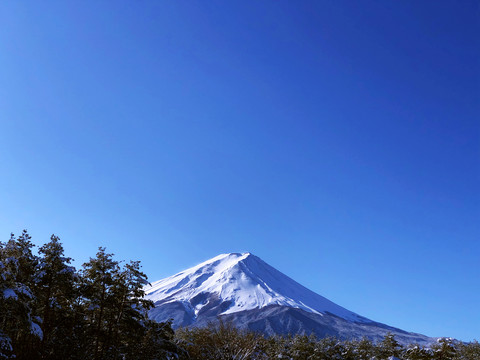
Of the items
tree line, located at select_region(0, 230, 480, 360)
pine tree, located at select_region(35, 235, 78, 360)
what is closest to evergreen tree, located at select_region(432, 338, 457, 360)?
tree line, located at select_region(0, 230, 480, 360)

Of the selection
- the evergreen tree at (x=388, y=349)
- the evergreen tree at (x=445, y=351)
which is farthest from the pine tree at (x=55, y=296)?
the evergreen tree at (x=388, y=349)

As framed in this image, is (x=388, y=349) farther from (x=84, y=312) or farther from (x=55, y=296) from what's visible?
(x=55, y=296)

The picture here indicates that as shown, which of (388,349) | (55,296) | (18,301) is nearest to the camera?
(18,301)

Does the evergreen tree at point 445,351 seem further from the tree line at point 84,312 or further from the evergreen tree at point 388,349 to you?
the tree line at point 84,312

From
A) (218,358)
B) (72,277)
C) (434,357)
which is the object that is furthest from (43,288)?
(434,357)

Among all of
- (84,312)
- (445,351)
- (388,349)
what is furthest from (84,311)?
(388,349)

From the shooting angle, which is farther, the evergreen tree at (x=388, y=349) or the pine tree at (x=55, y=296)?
the evergreen tree at (x=388, y=349)

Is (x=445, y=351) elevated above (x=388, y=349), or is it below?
above

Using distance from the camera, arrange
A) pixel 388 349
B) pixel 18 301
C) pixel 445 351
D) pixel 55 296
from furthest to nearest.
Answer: pixel 388 349 → pixel 445 351 → pixel 55 296 → pixel 18 301

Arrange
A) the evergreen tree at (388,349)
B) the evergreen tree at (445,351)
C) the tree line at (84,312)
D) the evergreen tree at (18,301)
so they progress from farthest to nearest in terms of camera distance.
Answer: the evergreen tree at (388,349) → the evergreen tree at (445,351) → the tree line at (84,312) → the evergreen tree at (18,301)

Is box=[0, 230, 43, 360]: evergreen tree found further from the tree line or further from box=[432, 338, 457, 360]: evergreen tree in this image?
box=[432, 338, 457, 360]: evergreen tree

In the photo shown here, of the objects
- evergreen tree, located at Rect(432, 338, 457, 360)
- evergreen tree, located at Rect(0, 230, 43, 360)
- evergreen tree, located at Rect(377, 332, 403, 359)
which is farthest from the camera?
evergreen tree, located at Rect(377, 332, 403, 359)

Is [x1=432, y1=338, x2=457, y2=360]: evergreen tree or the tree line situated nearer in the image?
the tree line

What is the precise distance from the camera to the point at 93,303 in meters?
20.2
